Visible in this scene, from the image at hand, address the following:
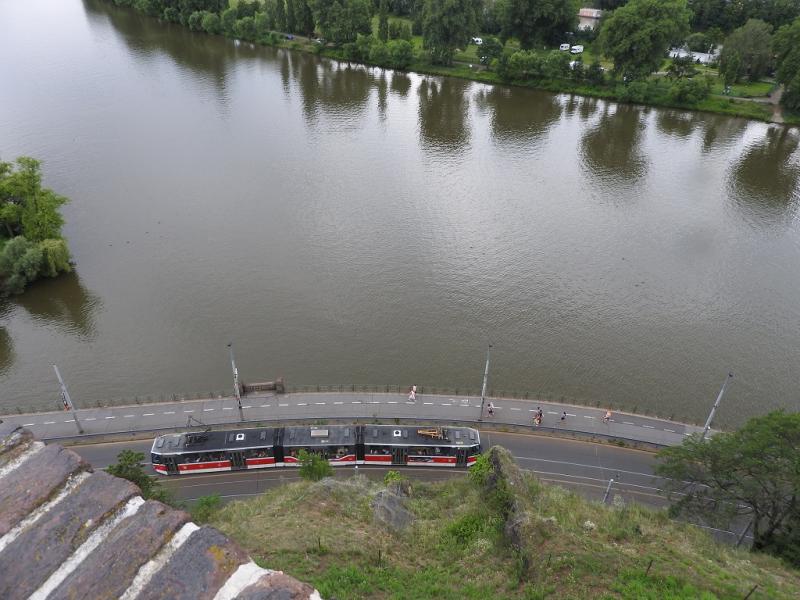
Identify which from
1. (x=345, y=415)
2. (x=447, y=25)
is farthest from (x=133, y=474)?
(x=447, y=25)

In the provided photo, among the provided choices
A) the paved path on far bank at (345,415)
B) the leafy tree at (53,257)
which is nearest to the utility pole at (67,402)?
the paved path on far bank at (345,415)

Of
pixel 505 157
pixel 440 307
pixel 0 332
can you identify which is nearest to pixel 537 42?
pixel 505 157

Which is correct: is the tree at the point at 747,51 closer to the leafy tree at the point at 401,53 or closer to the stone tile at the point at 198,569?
the leafy tree at the point at 401,53

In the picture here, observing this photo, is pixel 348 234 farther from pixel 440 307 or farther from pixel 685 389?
pixel 685 389

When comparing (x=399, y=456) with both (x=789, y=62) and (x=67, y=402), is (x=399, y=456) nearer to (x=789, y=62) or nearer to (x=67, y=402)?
(x=67, y=402)

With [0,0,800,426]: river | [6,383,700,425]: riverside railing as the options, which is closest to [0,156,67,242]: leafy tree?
[0,0,800,426]: river

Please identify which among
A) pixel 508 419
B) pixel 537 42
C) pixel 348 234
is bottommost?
pixel 508 419
